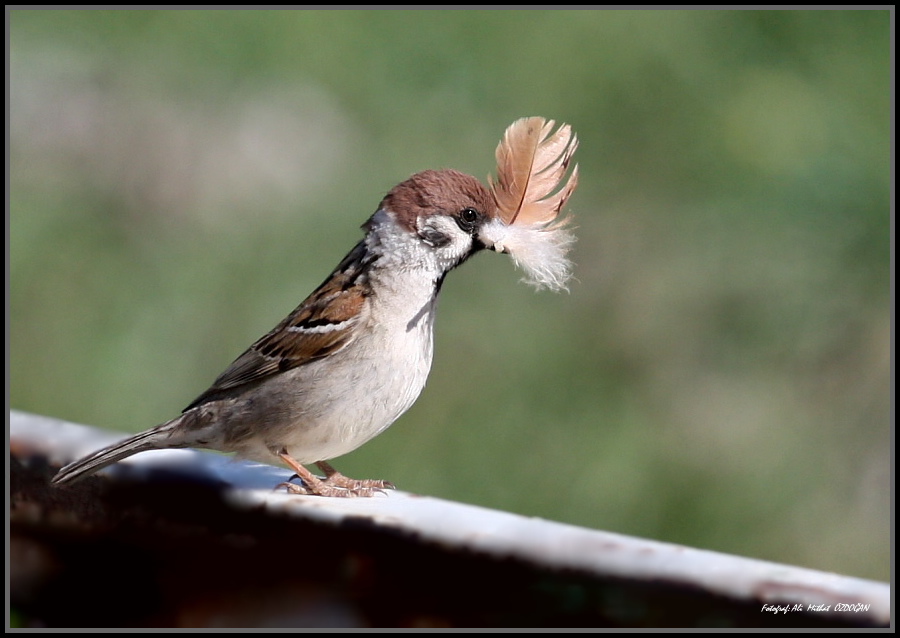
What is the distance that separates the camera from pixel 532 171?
2281mm

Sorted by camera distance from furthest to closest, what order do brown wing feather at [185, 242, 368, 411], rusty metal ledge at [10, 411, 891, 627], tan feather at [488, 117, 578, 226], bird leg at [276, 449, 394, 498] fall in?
1. brown wing feather at [185, 242, 368, 411]
2. bird leg at [276, 449, 394, 498]
3. tan feather at [488, 117, 578, 226]
4. rusty metal ledge at [10, 411, 891, 627]

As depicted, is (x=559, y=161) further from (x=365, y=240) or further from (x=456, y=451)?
(x=456, y=451)

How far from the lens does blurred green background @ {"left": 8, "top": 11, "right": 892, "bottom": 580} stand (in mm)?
4465

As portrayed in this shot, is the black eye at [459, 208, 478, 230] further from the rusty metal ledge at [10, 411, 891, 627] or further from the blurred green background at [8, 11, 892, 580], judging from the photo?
the blurred green background at [8, 11, 892, 580]

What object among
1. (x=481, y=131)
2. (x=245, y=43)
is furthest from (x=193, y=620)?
(x=245, y=43)

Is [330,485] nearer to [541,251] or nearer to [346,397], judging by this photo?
[346,397]

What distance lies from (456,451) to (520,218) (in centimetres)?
215

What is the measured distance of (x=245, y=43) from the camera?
18.4ft

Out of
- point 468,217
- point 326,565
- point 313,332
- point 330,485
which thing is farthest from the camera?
point 313,332

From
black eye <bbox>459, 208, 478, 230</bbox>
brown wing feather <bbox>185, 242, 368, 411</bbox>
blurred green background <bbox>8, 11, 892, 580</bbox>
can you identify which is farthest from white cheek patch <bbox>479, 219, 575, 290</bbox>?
blurred green background <bbox>8, 11, 892, 580</bbox>

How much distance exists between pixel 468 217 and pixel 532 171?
1.59 ft

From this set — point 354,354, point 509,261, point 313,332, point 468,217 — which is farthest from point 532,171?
point 509,261

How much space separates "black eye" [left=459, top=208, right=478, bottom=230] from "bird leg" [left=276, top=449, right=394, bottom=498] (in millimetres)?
636

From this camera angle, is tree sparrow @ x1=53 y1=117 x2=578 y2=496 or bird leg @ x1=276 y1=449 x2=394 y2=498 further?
tree sparrow @ x1=53 y1=117 x2=578 y2=496
